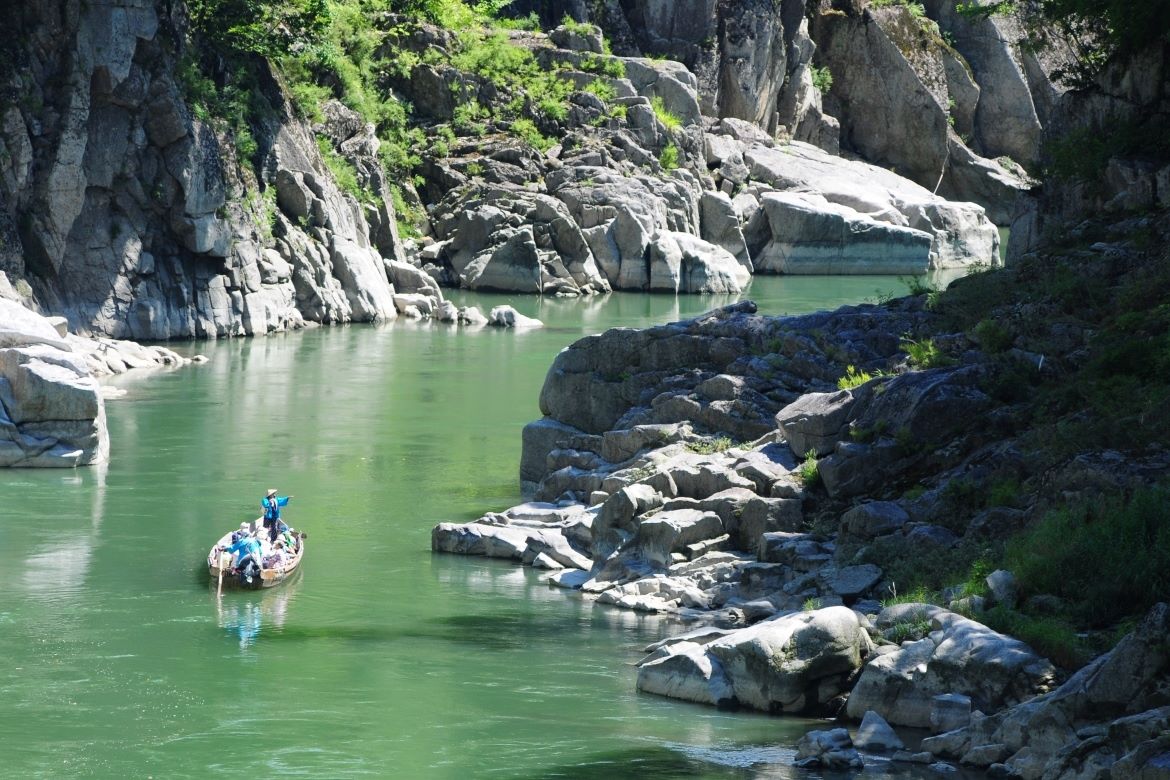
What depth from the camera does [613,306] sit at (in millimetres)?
66062

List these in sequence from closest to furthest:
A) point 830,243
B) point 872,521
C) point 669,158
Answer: point 872,521 → point 669,158 → point 830,243

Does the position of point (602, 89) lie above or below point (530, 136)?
above

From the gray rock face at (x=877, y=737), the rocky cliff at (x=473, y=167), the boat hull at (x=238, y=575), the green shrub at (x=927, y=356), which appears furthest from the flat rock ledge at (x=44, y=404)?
the gray rock face at (x=877, y=737)

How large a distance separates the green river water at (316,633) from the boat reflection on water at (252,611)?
0.20 feet

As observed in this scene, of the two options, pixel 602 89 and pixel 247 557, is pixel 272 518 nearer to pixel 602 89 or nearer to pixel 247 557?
pixel 247 557

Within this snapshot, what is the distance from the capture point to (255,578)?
2461cm

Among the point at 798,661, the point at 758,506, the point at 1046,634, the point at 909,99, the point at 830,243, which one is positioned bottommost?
the point at 798,661

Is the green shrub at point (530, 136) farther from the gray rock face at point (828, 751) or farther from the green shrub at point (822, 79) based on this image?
the gray rock face at point (828, 751)

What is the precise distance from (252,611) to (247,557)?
1.51 meters

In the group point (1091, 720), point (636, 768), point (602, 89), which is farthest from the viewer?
point (602, 89)

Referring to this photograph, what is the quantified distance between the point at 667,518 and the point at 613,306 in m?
41.6

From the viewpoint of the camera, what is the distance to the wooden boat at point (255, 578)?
24656mm

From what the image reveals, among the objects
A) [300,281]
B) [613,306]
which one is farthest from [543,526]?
[613,306]

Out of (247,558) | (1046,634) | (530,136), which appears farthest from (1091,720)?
(530,136)
